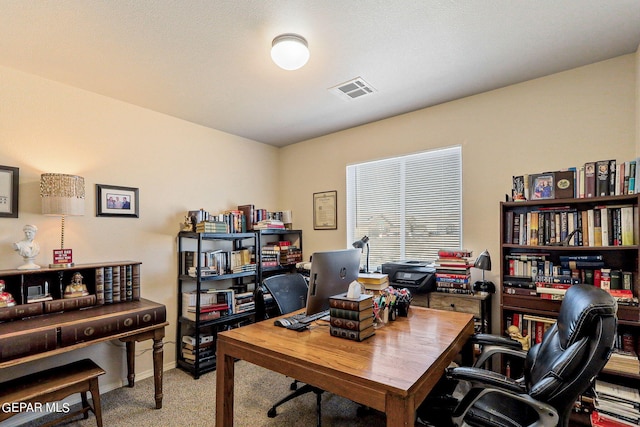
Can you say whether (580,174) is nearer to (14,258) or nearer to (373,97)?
(373,97)

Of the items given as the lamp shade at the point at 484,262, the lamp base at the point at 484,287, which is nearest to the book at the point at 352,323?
the lamp shade at the point at 484,262

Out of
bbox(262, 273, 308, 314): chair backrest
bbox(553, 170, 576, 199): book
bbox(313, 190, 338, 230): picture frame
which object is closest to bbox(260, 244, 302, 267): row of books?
bbox(313, 190, 338, 230): picture frame

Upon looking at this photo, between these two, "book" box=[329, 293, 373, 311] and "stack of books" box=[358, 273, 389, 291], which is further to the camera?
"stack of books" box=[358, 273, 389, 291]

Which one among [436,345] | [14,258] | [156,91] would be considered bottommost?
[436,345]

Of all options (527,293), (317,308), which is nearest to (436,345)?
(317,308)

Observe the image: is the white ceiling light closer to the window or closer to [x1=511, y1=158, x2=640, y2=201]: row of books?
the window

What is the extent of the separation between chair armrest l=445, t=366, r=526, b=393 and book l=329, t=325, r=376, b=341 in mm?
407

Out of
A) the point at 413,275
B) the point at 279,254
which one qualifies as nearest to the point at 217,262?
the point at 279,254

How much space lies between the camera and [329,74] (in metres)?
2.43

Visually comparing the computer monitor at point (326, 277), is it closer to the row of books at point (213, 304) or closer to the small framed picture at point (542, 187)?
the small framed picture at point (542, 187)

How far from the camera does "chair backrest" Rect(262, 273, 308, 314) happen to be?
7.46 ft

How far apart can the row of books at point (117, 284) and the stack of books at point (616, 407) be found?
136 inches

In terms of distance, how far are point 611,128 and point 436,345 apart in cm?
218

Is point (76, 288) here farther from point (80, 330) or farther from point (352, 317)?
point (352, 317)
